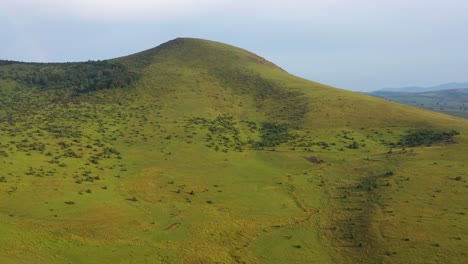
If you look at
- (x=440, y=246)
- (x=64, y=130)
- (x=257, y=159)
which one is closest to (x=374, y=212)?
(x=440, y=246)

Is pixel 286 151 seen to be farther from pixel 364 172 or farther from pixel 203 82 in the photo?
pixel 203 82

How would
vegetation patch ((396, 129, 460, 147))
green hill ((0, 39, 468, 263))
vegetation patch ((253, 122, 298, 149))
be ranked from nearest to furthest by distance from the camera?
green hill ((0, 39, 468, 263)) → vegetation patch ((396, 129, 460, 147)) → vegetation patch ((253, 122, 298, 149))

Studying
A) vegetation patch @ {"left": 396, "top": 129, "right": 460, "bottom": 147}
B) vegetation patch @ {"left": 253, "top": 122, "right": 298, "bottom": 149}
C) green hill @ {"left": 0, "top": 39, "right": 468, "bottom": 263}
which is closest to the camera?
green hill @ {"left": 0, "top": 39, "right": 468, "bottom": 263}

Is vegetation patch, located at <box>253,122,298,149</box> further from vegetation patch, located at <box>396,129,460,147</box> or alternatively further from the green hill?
vegetation patch, located at <box>396,129,460,147</box>

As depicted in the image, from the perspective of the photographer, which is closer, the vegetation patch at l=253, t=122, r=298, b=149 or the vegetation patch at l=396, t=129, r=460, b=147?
the vegetation patch at l=396, t=129, r=460, b=147

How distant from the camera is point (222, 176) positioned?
66.0 metres

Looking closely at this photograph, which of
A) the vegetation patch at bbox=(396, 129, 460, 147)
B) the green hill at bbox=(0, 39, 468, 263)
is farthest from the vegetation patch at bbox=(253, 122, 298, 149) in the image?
the vegetation patch at bbox=(396, 129, 460, 147)

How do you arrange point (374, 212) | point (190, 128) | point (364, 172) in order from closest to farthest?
point (374, 212) → point (364, 172) → point (190, 128)

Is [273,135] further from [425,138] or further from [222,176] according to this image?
[425,138]

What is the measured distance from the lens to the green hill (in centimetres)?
4075

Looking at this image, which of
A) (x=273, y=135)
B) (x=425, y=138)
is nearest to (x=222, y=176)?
(x=273, y=135)

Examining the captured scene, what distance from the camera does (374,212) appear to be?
48.6m

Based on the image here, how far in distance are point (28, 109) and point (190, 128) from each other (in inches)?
1910

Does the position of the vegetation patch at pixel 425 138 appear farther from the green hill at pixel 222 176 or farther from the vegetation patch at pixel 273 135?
the vegetation patch at pixel 273 135
